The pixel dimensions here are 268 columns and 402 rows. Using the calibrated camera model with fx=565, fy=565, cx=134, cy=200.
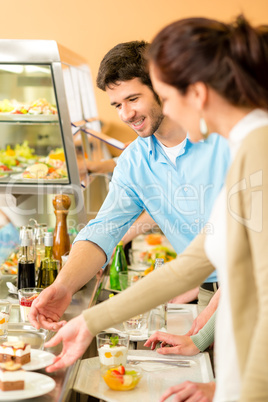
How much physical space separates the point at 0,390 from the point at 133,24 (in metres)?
4.59

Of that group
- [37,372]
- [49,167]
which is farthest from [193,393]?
[49,167]

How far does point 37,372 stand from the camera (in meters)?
1.71

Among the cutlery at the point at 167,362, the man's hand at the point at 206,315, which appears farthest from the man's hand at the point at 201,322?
the cutlery at the point at 167,362

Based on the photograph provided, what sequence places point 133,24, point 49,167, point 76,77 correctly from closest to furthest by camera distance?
1. point 49,167
2. point 76,77
3. point 133,24

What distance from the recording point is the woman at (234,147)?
1101 millimetres

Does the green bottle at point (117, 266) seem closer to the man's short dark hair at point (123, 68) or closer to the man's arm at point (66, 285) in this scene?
the man's arm at point (66, 285)

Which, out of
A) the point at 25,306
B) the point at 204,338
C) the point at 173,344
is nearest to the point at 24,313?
the point at 25,306

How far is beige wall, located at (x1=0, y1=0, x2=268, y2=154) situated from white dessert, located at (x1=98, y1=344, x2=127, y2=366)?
13.4 ft

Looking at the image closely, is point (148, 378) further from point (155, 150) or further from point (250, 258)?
point (155, 150)

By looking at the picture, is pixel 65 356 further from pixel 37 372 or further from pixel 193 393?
pixel 193 393

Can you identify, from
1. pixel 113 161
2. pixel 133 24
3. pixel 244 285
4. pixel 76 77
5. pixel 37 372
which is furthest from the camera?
pixel 133 24

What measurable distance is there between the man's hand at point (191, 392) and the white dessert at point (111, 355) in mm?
232

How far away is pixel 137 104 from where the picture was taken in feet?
7.79

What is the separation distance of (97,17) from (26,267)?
3.62 meters
